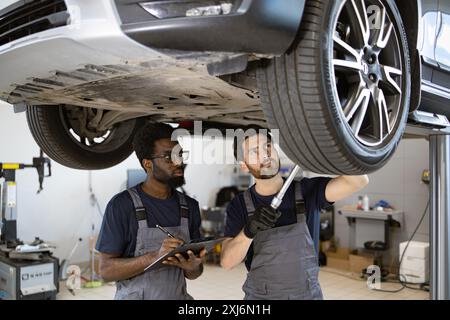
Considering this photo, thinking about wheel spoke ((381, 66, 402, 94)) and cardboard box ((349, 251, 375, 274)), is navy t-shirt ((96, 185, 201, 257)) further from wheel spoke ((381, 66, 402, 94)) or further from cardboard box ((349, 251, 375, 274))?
cardboard box ((349, 251, 375, 274))

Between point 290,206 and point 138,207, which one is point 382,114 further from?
point 138,207

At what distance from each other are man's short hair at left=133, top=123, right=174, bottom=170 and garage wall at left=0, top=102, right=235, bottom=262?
377 cm

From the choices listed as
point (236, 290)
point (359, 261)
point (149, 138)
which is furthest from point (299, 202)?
point (359, 261)

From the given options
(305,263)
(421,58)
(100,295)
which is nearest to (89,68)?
(305,263)

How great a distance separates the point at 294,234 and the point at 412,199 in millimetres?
4676

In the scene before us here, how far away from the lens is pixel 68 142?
2076 mm

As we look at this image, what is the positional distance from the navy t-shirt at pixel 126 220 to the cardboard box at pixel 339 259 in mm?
4666

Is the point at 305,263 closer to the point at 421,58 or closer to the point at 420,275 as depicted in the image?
the point at 421,58

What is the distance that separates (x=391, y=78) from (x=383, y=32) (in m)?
0.17

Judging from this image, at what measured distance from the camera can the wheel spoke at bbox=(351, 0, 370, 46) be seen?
134 centimetres

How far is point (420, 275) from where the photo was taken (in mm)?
5191

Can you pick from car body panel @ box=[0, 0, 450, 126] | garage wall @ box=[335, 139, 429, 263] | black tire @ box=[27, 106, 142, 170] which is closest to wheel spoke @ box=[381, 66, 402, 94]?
car body panel @ box=[0, 0, 450, 126]

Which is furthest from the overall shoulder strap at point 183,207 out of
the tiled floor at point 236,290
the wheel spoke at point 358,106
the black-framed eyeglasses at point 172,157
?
the tiled floor at point 236,290

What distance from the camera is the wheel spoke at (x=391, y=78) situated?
1460 mm
